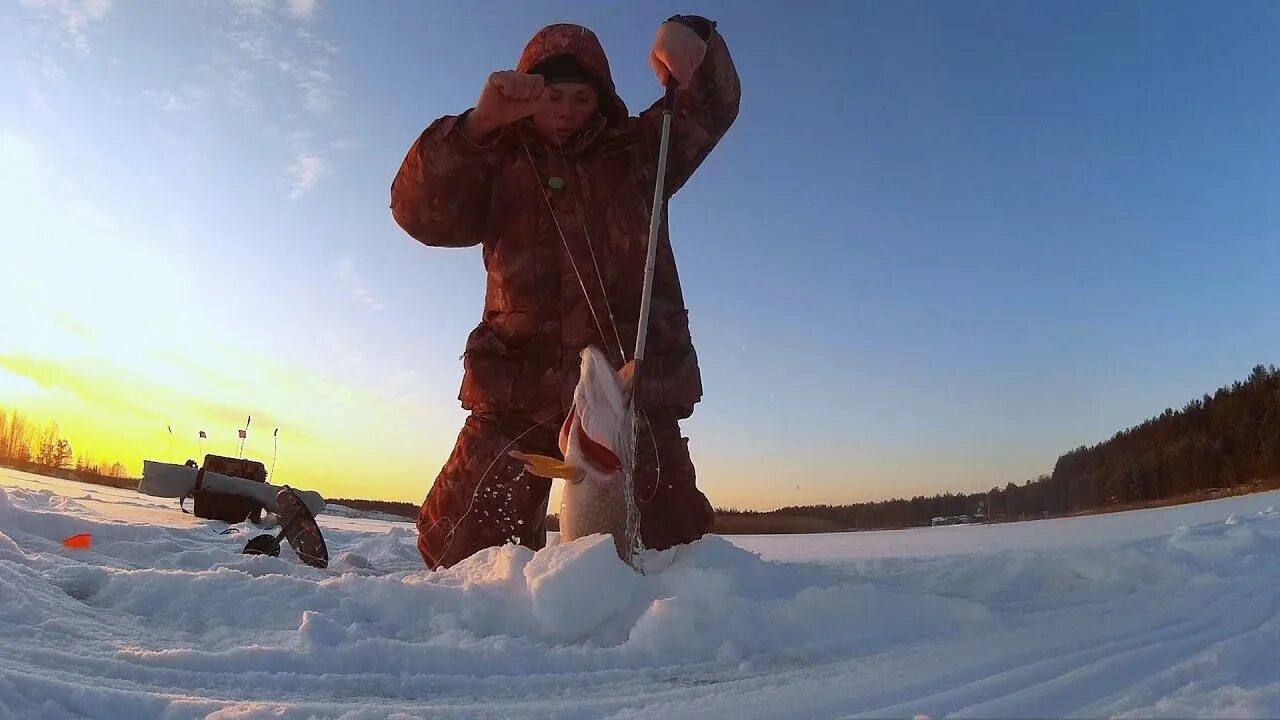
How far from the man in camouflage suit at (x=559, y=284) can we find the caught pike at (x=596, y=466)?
939 mm

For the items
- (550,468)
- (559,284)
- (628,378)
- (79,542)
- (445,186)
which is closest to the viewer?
(550,468)

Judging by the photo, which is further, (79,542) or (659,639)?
(79,542)

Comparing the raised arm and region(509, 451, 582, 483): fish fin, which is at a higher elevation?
the raised arm

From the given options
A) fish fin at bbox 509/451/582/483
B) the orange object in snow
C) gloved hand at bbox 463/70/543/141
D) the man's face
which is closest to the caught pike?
fish fin at bbox 509/451/582/483

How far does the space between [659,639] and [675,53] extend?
2.18 m

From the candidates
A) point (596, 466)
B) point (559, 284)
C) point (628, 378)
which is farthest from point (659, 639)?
point (559, 284)

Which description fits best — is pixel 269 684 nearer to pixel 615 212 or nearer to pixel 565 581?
pixel 565 581

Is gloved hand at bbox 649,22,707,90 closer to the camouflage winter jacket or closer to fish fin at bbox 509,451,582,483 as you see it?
the camouflage winter jacket

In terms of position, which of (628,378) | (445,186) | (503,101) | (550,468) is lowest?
(550,468)

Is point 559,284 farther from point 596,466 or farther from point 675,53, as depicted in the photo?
point 596,466

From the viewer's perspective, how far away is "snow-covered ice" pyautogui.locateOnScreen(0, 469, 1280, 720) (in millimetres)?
1053

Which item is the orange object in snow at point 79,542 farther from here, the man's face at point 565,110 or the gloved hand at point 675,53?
the gloved hand at point 675,53

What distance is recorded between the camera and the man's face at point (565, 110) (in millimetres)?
3203

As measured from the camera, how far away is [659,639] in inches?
59.2
